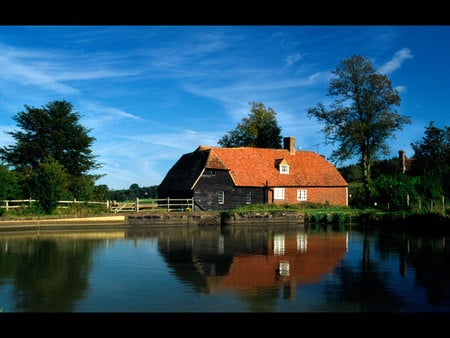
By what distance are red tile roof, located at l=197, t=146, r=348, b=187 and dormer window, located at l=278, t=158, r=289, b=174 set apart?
0.33 m

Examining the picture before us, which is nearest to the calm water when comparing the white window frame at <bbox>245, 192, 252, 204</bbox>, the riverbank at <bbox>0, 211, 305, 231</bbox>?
the riverbank at <bbox>0, 211, 305, 231</bbox>

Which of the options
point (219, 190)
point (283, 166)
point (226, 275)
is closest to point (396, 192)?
point (283, 166)

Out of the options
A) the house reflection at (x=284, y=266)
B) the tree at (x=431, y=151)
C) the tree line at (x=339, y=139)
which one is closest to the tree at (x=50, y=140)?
the tree line at (x=339, y=139)

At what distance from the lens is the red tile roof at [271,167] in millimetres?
42569

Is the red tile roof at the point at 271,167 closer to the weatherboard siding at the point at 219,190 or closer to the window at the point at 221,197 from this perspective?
the weatherboard siding at the point at 219,190

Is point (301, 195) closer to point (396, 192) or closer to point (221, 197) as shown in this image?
point (221, 197)

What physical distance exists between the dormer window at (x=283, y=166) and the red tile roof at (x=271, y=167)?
326 mm

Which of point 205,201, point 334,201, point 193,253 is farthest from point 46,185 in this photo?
point 334,201

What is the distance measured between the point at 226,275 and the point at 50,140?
1273 inches

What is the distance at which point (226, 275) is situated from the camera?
560 inches

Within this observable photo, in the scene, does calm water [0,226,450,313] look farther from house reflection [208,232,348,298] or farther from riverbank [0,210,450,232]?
riverbank [0,210,450,232]
